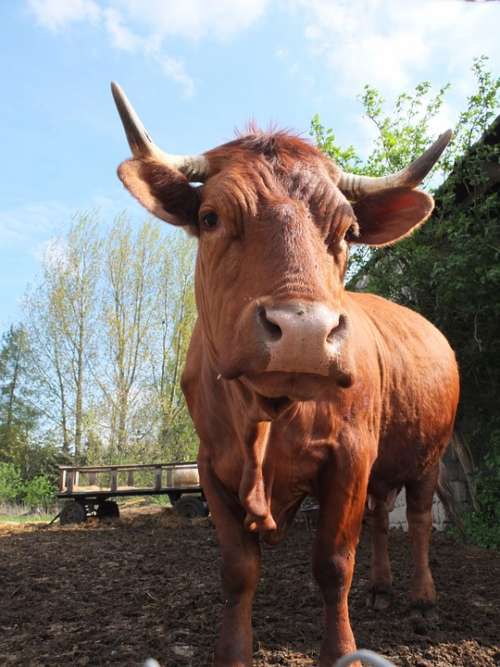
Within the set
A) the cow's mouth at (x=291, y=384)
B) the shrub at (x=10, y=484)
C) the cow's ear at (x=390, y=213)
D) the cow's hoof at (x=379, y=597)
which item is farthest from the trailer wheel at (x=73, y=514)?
the shrub at (x=10, y=484)

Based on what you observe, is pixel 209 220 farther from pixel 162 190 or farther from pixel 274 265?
pixel 274 265

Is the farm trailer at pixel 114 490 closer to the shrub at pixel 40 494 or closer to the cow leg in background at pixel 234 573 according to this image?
the cow leg in background at pixel 234 573

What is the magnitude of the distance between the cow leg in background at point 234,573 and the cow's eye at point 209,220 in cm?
120

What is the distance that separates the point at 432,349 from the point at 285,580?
2.27 meters

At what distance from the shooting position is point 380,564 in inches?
176

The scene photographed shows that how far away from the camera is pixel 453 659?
3.15m

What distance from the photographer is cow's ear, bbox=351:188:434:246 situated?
306 cm

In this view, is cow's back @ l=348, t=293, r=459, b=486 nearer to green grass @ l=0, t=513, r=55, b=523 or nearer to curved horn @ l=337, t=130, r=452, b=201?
curved horn @ l=337, t=130, r=452, b=201

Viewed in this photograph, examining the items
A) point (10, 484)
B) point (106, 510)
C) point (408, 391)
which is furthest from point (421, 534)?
point (10, 484)

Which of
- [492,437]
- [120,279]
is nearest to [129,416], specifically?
[120,279]

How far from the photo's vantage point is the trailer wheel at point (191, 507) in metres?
13.2

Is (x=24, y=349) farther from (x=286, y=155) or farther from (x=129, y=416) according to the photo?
(x=286, y=155)

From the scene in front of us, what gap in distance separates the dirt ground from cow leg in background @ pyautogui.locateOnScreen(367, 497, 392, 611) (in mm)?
118

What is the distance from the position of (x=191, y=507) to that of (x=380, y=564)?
9336mm
